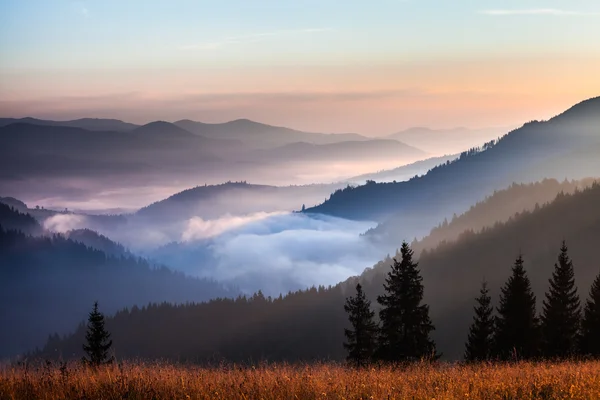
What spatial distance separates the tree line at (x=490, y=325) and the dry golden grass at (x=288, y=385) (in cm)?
2151

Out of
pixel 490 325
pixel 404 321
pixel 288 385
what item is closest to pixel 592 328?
pixel 490 325

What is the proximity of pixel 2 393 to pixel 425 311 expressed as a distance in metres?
33.1

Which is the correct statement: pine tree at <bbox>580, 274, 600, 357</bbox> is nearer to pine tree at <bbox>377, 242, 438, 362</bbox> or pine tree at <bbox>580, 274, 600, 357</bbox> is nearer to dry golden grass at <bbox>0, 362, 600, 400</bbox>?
pine tree at <bbox>377, 242, 438, 362</bbox>

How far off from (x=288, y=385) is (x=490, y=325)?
43207mm

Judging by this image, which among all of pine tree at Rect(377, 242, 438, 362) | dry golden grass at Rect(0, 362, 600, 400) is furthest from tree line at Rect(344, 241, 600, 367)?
dry golden grass at Rect(0, 362, 600, 400)

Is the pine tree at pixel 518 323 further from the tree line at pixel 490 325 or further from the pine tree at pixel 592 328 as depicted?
the pine tree at pixel 592 328

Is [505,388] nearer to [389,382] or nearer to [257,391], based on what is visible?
[389,382]

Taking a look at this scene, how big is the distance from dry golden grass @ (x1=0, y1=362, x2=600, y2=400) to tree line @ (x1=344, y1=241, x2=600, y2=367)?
2151 cm

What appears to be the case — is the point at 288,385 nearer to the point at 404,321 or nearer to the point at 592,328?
the point at 404,321

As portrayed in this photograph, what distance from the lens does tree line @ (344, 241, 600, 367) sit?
40781 mm

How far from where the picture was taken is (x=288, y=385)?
36.1 feet

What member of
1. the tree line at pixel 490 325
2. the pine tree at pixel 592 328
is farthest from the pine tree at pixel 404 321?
the pine tree at pixel 592 328

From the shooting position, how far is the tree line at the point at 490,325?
40781mm

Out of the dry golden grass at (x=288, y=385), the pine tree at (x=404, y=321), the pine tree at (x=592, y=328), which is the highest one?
the dry golden grass at (x=288, y=385)
